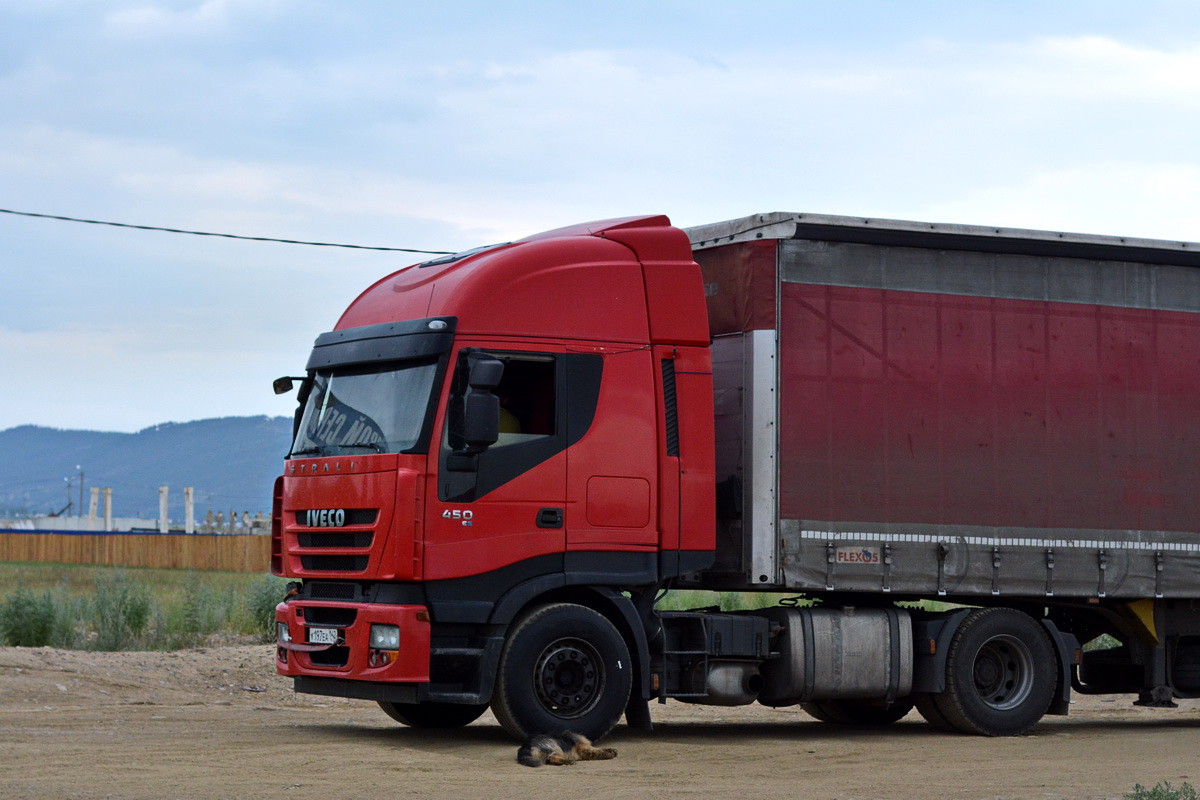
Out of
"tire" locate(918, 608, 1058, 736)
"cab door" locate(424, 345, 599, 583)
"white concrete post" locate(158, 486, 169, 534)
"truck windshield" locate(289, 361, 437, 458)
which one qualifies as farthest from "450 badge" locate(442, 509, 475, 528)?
"white concrete post" locate(158, 486, 169, 534)

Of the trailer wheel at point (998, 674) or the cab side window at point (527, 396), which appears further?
the trailer wheel at point (998, 674)

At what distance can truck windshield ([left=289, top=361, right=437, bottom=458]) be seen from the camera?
1148cm

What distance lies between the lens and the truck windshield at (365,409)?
452 inches

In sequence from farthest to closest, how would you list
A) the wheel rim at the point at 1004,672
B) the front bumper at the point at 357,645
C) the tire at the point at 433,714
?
1. the wheel rim at the point at 1004,672
2. the tire at the point at 433,714
3. the front bumper at the point at 357,645

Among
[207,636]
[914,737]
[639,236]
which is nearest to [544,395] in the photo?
[639,236]

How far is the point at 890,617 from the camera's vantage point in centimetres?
1345

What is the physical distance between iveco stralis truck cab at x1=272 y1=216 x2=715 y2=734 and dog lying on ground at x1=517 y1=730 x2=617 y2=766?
0.29 meters

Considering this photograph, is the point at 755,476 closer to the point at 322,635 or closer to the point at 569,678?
the point at 569,678

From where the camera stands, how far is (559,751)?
11.0 meters

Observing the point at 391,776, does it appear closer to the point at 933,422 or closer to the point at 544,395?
the point at 544,395

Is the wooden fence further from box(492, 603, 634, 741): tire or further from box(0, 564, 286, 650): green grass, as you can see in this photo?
box(492, 603, 634, 741): tire

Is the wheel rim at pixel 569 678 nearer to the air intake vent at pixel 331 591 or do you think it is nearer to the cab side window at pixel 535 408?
the cab side window at pixel 535 408

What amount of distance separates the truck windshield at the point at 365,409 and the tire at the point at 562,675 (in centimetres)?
176

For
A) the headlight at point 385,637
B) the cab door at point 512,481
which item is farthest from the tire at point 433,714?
the cab door at point 512,481
